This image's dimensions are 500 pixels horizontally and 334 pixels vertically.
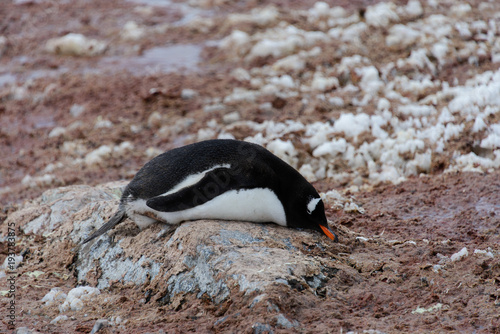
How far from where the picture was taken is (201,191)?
369 centimetres

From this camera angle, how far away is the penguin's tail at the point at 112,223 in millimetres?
3955

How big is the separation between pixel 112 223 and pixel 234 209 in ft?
3.10

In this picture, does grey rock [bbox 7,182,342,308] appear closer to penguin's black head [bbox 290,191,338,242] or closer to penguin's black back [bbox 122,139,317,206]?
penguin's black head [bbox 290,191,338,242]

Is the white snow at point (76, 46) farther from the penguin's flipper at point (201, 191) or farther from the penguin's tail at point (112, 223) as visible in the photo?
the penguin's flipper at point (201, 191)

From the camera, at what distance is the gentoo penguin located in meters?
3.70

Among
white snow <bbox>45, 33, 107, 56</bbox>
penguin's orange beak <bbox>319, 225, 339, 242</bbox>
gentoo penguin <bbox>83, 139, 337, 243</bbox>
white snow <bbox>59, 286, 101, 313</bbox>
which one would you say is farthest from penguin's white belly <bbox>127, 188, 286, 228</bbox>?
white snow <bbox>45, 33, 107, 56</bbox>

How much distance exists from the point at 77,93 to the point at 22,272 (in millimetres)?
5228

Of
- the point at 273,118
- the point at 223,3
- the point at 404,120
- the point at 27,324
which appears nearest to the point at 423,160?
the point at 404,120

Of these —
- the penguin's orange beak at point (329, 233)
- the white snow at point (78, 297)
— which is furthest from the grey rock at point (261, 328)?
the white snow at point (78, 297)

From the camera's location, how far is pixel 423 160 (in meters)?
5.66

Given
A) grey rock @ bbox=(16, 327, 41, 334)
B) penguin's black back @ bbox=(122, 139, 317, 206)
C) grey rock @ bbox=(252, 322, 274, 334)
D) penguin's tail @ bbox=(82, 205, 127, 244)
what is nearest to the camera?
grey rock @ bbox=(252, 322, 274, 334)

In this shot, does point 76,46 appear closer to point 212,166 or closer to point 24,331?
point 212,166

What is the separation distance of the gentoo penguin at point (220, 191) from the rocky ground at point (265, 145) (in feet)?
0.44

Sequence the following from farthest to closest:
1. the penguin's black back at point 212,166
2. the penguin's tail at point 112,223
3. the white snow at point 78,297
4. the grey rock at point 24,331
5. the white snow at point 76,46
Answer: the white snow at point 76,46 → the penguin's tail at point 112,223 → the penguin's black back at point 212,166 → the white snow at point 78,297 → the grey rock at point 24,331
